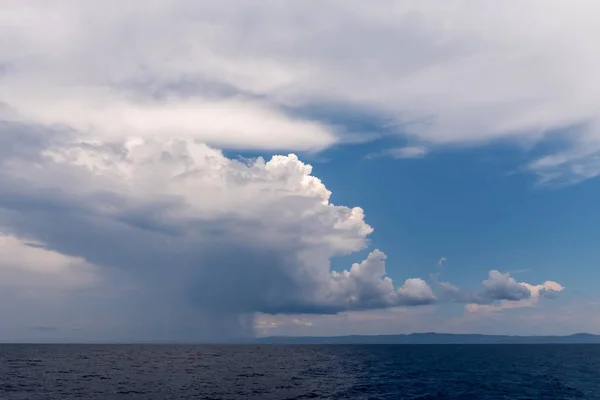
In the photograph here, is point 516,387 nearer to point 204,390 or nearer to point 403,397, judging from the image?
point 403,397

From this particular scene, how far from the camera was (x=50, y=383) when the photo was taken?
9338 cm

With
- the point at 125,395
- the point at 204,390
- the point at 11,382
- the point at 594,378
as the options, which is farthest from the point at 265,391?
the point at 594,378

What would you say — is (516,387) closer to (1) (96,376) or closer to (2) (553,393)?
(2) (553,393)

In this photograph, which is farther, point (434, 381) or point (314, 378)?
point (314, 378)

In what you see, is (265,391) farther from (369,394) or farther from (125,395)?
(125,395)

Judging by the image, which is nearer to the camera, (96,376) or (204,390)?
(204,390)

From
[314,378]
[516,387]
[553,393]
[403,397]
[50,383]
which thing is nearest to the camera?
[403,397]

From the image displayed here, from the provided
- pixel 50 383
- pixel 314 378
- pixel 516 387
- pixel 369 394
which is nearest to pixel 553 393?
pixel 516 387

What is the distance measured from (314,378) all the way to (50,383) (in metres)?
53.7

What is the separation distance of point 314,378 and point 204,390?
2962 centimetres

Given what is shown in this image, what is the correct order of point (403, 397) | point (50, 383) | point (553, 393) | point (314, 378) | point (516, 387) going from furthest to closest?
point (314, 378) → point (50, 383) → point (516, 387) → point (553, 393) → point (403, 397)

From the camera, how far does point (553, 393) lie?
3123 inches

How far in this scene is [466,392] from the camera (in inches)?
3145

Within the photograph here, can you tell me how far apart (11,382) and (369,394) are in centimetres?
7199
